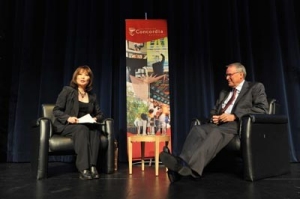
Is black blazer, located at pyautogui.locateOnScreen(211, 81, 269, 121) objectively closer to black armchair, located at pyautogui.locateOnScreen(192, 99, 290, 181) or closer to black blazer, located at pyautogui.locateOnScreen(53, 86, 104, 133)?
black armchair, located at pyautogui.locateOnScreen(192, 99, 290, 181)

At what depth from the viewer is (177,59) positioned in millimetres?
4148

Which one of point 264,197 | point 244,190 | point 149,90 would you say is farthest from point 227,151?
point 149,90

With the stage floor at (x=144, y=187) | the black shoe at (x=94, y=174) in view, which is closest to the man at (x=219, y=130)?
the stage floor at (x=144, y=187)

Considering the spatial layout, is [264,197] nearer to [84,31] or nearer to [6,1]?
[84,31]

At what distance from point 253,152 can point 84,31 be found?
107 inches

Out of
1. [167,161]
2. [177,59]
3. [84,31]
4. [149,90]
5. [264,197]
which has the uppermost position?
[84,31]

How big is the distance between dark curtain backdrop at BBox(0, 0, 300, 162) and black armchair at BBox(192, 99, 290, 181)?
4.27 ft

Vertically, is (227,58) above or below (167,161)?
above

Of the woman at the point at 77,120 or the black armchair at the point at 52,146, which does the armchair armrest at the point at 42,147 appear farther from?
the woman at the point at 77,120

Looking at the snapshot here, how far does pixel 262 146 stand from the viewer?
2.56 metres

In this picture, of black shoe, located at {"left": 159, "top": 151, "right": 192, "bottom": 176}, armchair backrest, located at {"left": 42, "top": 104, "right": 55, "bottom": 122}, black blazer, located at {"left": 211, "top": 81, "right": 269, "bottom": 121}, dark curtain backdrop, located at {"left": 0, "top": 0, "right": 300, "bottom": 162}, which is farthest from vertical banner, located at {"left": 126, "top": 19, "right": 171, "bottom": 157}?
black shoe, located at {"left": 159, "top": 151, "right": 192, "bottom": 176}

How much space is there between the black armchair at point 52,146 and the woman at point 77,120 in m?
0.10

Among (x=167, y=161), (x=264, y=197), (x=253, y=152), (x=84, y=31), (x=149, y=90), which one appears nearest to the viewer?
(x=264, y=197)

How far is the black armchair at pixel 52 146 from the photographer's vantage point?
2695 mm
